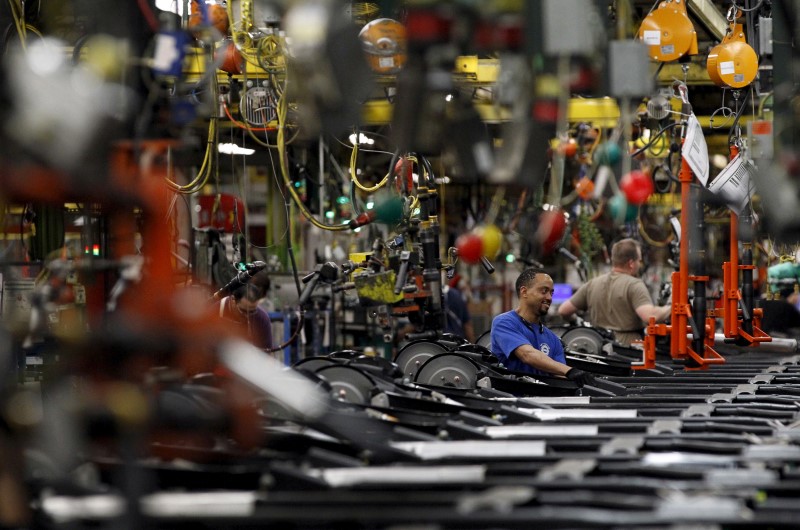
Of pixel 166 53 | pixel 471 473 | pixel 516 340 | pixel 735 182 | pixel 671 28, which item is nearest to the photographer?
pixel 166 53

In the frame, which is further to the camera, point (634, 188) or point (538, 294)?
point (538, 294)

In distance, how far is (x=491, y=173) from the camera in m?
4.24

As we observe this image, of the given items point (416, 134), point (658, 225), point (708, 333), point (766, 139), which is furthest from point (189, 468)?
point (658, 225)

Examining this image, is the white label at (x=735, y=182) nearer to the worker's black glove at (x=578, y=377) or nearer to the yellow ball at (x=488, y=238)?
the worker's black glove at (x=578, y=377)

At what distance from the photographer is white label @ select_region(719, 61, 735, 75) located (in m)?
9.62

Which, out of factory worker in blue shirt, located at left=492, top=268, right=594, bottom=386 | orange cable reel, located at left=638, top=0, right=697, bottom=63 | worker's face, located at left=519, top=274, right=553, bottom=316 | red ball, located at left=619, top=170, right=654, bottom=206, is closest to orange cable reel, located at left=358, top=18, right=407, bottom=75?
red ball, located at left=619, top=170, right=654, bottom=206

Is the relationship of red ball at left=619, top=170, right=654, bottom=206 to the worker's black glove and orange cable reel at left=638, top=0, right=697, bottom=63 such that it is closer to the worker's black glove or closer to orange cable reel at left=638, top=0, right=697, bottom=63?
the worker's black glove

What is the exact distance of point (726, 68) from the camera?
31.6 ft

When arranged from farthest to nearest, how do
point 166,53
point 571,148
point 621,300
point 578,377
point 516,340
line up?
point 571,148 < point 621,300 < point 516,340 < point 578,377 < point 166,53

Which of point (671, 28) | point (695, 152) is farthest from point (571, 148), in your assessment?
point (695, 152)

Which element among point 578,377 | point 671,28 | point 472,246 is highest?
point 671,28

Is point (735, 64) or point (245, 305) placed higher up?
point (735, 64)

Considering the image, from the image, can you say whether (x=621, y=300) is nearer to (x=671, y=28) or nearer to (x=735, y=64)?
(x=735, y=64)

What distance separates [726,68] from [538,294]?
8.77 ft
